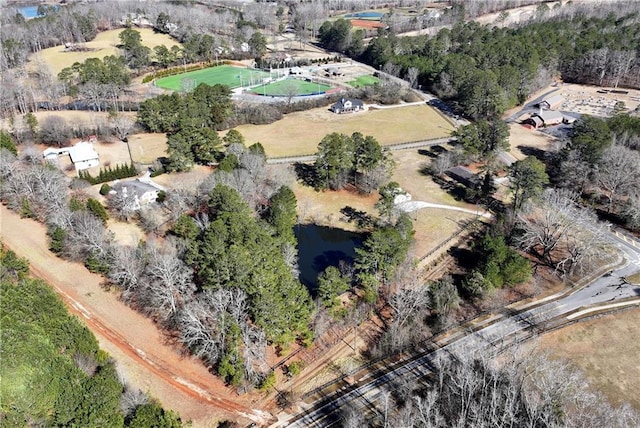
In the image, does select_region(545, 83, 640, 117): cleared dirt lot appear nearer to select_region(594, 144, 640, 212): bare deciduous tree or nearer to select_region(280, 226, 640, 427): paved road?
select_region(594, 144, 640, 212): bare deciduous tree

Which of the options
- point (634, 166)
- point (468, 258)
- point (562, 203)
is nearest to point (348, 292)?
point (468, 258)

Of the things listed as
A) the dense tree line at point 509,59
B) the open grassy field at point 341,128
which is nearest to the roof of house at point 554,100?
the dense tree line at point 509,59

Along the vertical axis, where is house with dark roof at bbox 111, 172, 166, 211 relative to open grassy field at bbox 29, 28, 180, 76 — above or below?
below

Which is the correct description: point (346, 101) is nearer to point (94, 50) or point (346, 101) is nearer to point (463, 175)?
point (463, 175)

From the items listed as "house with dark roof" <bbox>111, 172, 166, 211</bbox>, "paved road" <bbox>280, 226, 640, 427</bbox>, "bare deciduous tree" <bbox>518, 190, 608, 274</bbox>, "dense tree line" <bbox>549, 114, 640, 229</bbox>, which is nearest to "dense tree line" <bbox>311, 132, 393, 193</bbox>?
"bare deciduous tree" <bbox>518, 190, 608, 274</bbox>

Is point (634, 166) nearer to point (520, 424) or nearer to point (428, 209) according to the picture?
point (428, 209)

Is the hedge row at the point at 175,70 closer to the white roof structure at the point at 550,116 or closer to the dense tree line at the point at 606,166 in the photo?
the white roof structure at the point at 550,116

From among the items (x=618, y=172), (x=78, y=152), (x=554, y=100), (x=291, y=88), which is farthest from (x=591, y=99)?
(x=78, y=152)
